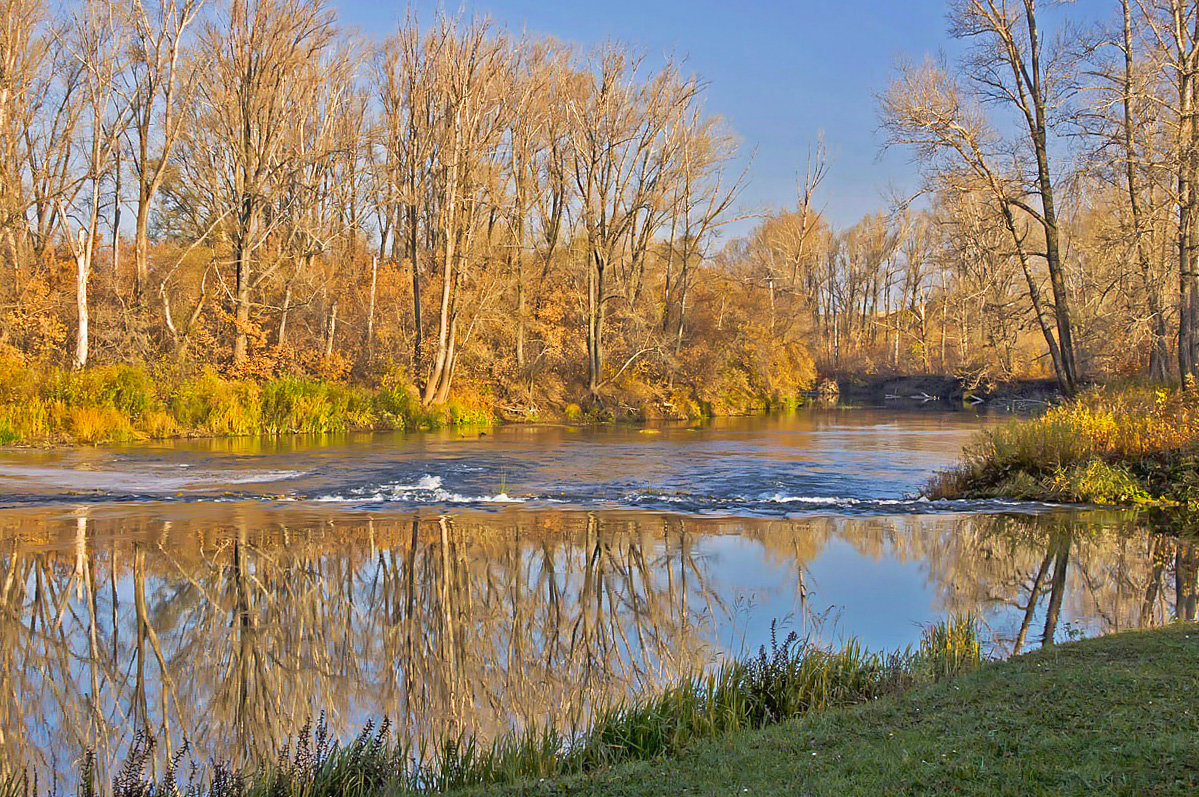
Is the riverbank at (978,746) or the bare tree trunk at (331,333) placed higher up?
the bare tree trunk at (331,333)

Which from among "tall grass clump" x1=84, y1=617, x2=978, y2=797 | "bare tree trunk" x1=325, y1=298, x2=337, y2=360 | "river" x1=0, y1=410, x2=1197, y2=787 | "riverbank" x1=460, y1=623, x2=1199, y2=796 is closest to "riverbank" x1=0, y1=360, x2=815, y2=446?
"bare tree trunk" x1=325, y1=298, x2=337, y2=360

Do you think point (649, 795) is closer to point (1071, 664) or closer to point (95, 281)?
point (1071, 664)

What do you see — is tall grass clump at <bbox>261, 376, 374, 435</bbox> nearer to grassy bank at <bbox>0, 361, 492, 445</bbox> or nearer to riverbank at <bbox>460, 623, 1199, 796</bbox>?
grassy bank at <bbox>0, 361, 492, 445</bbox>

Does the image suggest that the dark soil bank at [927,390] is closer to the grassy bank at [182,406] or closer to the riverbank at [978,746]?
the grassy bank at [182,406]

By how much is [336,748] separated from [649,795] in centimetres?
176

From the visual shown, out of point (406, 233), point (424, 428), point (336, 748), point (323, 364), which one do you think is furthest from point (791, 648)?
point (406, 233)

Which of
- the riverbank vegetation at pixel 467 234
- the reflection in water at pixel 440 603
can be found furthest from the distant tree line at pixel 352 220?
the reflection in water at pixel 440 603

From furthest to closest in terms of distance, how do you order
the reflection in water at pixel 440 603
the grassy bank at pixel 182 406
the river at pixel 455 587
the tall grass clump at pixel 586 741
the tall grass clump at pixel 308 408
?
the tall grass clump at pixel 308 408 < the grassy bank at pixel 182 406 < the river at pixel 455 587 < the reflection in water at pixel 440 603 < the tall grass clump at pixel 586 741

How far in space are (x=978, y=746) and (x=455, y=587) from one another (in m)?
6.62

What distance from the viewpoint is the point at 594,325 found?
43000mm

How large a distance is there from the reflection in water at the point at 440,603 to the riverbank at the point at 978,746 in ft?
4.07

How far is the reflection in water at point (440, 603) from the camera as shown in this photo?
6.73m

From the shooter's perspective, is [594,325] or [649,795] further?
[594,325]

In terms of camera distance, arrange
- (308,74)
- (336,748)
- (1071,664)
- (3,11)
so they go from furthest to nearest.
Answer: (308,74) < (3,11) < (1071,664) < (336,748)
